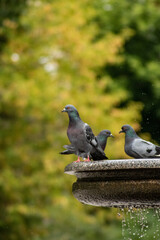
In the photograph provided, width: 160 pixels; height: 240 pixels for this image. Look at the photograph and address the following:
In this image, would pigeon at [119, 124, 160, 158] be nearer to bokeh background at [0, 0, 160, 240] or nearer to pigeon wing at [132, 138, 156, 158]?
pigeon wing at [132, 138, 156, 158]

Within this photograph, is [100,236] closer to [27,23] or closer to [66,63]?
[66,63]

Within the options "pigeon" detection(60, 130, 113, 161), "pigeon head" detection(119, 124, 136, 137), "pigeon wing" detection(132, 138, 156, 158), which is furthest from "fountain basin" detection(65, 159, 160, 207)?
"pigeon head" detection(119, 124, 136, 137)

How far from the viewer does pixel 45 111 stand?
45.5 ft

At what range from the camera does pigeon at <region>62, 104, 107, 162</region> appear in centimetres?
523

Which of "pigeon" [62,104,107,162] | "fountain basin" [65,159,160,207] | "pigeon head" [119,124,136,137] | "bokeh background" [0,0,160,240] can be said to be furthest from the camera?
"bokeh background" [0,0,160,240]

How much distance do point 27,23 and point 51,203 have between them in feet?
13.4

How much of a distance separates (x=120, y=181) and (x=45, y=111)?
882 centimetres

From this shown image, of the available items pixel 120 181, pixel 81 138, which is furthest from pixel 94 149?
pixel 120 181

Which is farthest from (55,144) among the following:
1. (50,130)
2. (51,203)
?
(51,203)

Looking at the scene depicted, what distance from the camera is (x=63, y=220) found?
588 inches

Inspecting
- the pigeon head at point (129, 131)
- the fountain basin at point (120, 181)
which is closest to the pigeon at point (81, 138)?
the fountain basin at point (120, 181)

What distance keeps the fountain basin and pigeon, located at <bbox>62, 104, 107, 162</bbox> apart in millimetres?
176

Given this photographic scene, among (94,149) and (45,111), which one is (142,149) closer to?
(94,149)

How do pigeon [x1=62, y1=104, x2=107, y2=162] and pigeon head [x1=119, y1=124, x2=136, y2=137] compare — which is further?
pigeon head [x1=119, y1=124, x2=136, y2=137]
